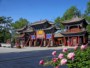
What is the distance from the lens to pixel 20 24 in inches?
3809

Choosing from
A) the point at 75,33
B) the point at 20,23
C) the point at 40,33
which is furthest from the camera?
the point at 20,23

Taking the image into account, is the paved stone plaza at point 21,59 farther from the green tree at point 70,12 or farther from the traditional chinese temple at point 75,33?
the green tree at point 70,12

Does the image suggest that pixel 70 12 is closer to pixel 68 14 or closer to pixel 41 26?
pixel 68 14

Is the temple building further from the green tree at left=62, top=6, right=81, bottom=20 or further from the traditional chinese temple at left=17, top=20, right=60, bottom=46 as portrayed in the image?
the green tree at left=62, top=6, right=81, bottom=20

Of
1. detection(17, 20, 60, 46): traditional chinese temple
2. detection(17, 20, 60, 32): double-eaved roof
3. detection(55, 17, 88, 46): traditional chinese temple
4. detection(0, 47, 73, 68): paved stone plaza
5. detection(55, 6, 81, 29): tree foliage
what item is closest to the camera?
detection(0, 47, 73, 68): paved stone plaza

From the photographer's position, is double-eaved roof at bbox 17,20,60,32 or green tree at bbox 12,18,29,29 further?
green tree at bbox 12,18,29,29

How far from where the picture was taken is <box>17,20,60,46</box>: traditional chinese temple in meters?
56.1

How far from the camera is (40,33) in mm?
59469

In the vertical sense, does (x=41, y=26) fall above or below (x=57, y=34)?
above

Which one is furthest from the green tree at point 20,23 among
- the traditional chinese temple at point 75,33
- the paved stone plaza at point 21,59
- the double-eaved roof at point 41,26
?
the paved stone plaza at point 21,59

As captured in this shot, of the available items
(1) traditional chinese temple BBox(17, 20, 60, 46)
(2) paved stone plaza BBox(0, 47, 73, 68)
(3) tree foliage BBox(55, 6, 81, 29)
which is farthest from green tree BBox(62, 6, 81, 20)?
(2) paved stone plaza BBox(0, 47, 73, 68)

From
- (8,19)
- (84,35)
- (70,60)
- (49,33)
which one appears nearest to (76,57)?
(70,60)

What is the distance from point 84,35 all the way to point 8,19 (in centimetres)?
2587

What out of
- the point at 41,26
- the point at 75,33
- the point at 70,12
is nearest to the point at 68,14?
the point at 70,12
